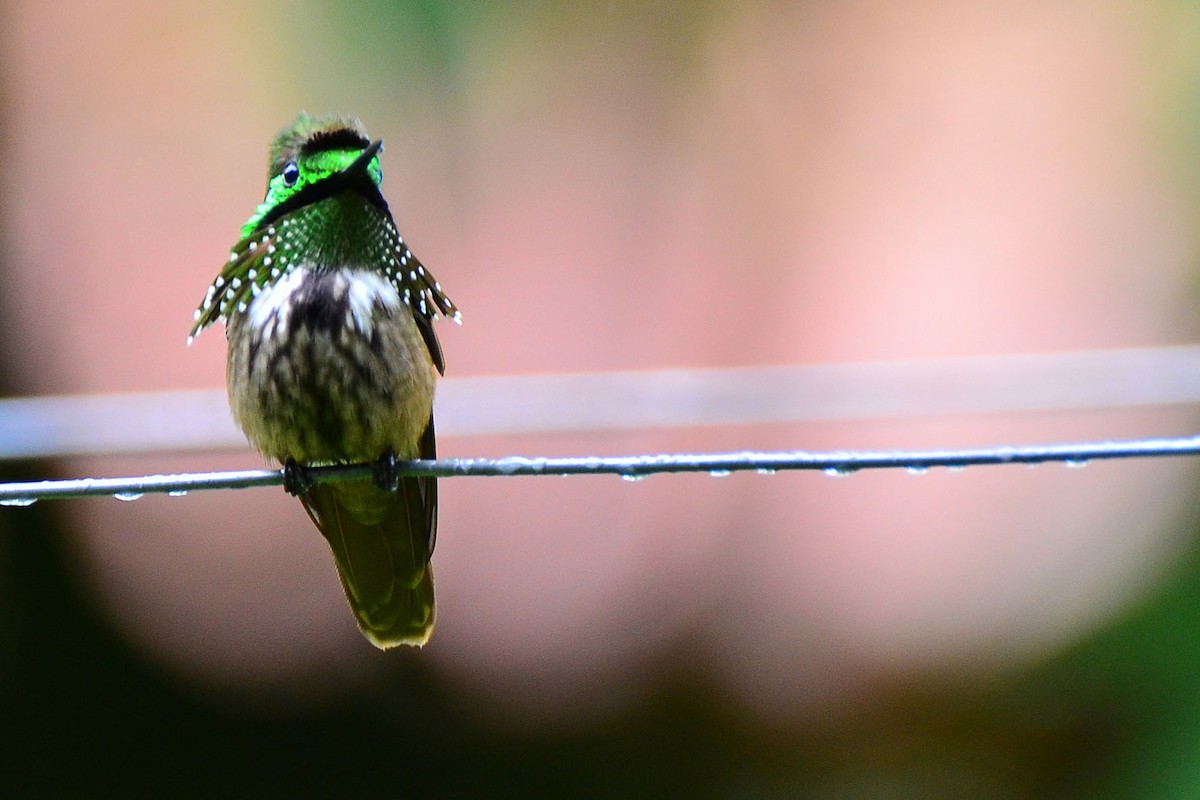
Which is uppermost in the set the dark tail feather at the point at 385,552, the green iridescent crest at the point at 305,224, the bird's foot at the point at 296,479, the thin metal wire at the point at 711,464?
the green iridescent crest at the point at 305,224

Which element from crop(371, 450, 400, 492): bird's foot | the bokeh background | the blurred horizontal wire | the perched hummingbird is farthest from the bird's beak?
the bokeh background

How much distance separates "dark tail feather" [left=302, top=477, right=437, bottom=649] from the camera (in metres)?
2.56

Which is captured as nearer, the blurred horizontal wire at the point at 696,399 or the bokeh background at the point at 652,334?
the blurred horizontal wire at the point at 696,399

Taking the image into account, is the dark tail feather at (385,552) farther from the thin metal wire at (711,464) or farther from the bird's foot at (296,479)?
the thin metal wire at (711,464)

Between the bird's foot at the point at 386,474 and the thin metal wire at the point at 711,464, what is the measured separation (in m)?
0.36

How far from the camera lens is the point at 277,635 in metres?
4.26

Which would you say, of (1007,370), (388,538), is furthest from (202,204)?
(1007,370)

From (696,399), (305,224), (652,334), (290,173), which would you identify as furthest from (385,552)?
(652,334)

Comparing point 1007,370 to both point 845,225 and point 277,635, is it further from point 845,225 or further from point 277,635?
point 277,635

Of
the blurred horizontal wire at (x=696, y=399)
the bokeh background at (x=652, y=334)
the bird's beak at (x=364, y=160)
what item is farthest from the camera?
the bokeh background at (x=652, y=334)

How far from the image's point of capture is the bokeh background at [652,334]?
417 cm

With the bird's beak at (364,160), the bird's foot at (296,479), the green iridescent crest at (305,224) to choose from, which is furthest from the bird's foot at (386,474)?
the bird's beak at (364,160)

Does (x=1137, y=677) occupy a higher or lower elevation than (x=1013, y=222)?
lower

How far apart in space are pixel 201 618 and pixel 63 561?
55cm
